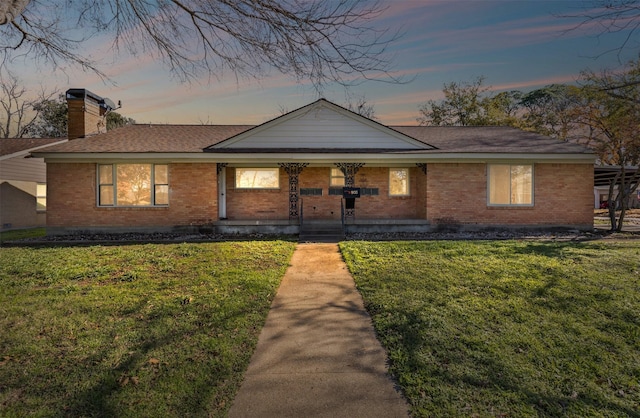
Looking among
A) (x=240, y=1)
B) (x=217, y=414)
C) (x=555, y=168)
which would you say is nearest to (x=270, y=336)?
(x=217, y=414)

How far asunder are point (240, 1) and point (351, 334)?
4.89 m

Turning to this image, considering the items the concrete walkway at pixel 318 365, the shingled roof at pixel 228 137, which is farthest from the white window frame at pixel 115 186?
the concrete walkway at pixel 318 365

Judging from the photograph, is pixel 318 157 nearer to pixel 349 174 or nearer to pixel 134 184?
pixel 349 174

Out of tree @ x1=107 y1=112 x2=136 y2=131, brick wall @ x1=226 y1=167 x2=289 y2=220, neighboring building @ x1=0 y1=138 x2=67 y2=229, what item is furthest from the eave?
tree @ x1=107 y1=112 x2=136 y2=131

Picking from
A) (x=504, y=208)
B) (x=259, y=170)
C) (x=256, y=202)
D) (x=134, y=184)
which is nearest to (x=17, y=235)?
(x=134, y=184)

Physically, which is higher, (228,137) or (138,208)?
(228,137)

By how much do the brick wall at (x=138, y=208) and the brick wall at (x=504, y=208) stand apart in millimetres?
9292

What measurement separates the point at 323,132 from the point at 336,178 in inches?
83.6

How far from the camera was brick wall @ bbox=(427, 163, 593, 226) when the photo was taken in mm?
14289

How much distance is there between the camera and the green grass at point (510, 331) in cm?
315

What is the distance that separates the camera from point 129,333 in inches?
177

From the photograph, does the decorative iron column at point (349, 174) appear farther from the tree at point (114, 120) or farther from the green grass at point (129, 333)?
the tree at point (114, 120)

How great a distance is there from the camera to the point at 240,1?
4895 millimetres

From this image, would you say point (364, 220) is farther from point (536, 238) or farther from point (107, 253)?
point (107, 253)
